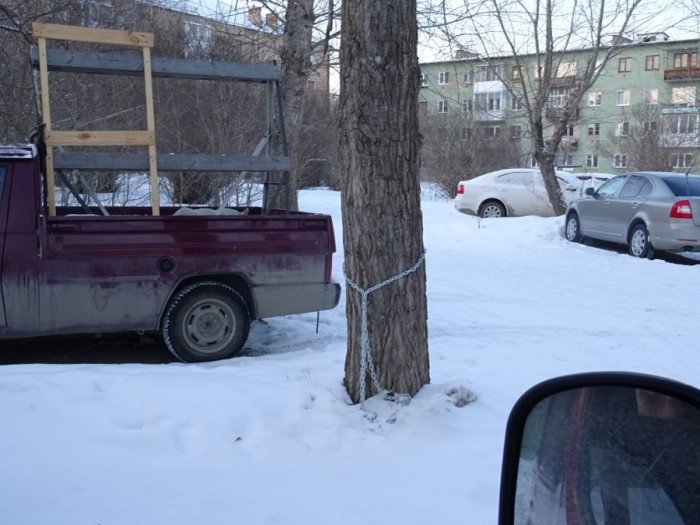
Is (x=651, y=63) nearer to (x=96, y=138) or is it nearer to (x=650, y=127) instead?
(x=650, y=127)

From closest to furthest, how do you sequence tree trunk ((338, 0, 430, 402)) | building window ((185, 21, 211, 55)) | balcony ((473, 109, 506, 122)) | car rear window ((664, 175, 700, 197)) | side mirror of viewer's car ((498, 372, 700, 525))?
side mirror of viewer's car ((498, 372, 700, 525)) < tree trunk ((338, 0, 430, 402)) < car rear window ((664, 175, 700, 197)) < building window ((185, 21, 211, 55)) < balcony ((473, 109, 506, 122))

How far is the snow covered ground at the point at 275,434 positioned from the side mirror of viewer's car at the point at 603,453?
4.87 feet

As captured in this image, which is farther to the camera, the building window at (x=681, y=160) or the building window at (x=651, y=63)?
the building window at (x=651, y=63)

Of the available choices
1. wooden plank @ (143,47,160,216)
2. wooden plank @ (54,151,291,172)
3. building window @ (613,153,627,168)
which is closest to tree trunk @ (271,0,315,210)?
wooden plank @ (54,151,291,172)

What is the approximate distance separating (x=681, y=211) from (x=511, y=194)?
25.7 ft

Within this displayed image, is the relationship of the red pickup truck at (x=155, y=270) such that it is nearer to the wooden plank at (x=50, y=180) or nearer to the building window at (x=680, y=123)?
the wooden plank at (x=50, y=180)

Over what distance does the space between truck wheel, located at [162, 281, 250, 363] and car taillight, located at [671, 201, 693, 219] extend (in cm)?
843

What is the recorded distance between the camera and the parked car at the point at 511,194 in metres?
19.8

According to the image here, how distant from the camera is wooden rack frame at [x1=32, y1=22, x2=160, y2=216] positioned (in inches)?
252

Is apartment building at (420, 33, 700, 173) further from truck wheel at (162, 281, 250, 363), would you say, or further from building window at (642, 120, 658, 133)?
truck wheel at (162, 281, 250, 363)

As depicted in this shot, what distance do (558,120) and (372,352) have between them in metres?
17.7

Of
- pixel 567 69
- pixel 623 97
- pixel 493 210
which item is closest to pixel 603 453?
pixel 493 210

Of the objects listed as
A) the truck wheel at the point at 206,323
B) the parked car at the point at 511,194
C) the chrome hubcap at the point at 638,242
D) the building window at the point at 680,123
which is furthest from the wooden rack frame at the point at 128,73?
the building window at the point at 680,123

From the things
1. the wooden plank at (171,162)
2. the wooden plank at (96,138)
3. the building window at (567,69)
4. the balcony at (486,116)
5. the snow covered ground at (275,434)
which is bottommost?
the snow covered ground at (275,434)
